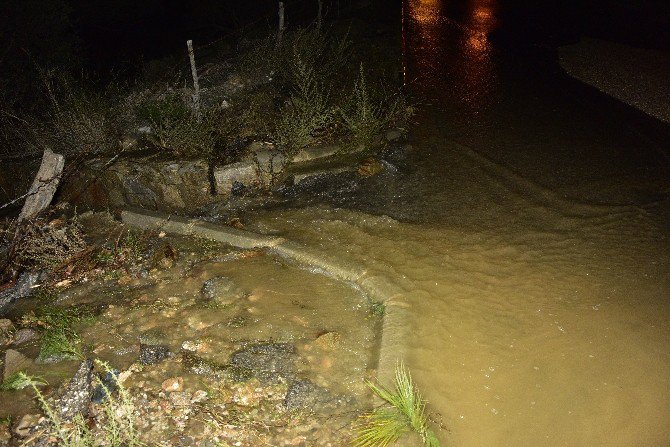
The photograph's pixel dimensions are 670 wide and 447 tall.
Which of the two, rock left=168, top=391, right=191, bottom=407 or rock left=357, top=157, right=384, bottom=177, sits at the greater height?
rock left=357, top=157, right=384, bottom=177

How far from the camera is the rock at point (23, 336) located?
135 inches

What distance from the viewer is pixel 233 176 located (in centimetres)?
536

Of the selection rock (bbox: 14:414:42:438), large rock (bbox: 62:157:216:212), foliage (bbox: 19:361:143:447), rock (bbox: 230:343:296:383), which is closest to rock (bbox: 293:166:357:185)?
large rock (bbox: 62:157:216:212)

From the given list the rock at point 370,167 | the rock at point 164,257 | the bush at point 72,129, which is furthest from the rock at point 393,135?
the bush at point 72,129

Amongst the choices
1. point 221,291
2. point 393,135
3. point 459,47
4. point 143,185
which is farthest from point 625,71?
point 143,185

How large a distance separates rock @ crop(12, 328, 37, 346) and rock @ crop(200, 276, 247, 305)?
1248 millimetres

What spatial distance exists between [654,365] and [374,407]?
1887 millimetres

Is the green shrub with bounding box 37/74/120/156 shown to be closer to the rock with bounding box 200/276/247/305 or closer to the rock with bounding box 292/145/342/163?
the rock with bounding box 292/145/342/163

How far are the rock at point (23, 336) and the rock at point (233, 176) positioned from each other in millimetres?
2425

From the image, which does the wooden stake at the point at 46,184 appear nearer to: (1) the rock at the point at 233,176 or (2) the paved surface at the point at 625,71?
(1) the rock at the point at 233,176

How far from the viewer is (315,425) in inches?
107

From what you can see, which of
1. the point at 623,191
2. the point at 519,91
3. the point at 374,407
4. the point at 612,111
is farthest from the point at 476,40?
the point at 374,407

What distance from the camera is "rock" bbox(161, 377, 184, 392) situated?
296 centimetres

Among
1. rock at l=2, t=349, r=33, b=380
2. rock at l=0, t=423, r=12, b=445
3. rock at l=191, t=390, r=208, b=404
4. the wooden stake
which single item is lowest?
rock at l=191, t=390, r=208, b=404
